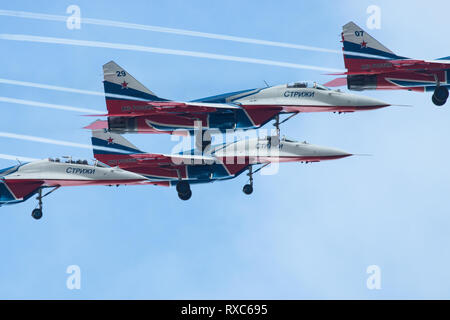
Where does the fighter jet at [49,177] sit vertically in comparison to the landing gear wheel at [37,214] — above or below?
above

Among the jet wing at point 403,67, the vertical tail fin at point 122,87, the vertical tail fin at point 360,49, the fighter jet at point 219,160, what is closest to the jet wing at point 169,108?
the vertical tail fin at point 122,87

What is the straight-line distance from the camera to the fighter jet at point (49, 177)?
67.2 meters

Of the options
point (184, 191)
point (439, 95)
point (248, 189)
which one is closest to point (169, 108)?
point (184, 191)

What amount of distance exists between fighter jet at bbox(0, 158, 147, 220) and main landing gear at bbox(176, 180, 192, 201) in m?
2.41

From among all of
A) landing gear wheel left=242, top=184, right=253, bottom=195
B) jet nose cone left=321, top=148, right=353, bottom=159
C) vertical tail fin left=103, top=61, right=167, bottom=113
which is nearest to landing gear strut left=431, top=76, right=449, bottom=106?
jet nose cone left=321, top=148, right=353, bottom=159

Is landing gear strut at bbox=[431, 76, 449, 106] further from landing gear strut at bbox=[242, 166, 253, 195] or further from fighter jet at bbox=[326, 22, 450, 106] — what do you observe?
landing gear strut at bbox=[242, 166, 253, 195]

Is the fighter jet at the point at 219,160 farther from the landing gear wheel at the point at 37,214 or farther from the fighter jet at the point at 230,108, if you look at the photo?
the landing gear wheel at the point at 37,214

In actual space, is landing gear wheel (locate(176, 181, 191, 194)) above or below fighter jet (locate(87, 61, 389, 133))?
below

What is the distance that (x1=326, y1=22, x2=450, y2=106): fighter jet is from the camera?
64.7 metres
